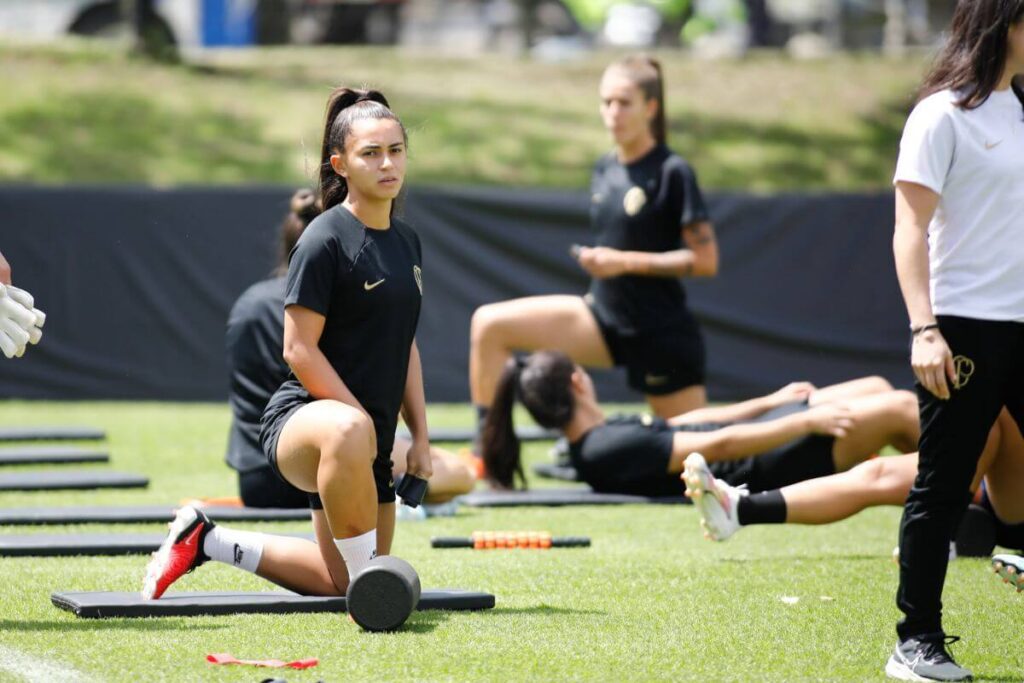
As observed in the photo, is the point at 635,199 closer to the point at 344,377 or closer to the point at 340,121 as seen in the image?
the point at 340,121

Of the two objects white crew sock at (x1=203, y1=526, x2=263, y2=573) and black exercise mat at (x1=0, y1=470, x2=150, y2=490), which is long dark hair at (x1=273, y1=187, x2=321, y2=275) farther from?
black exercise mat at (x1=0, y1=470, x2=150, y2=490)

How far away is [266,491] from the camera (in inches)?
272

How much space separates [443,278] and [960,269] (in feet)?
29.1

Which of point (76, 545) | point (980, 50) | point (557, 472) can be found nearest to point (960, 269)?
point (980, 50)

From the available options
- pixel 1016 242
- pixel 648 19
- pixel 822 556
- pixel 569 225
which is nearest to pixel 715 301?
pixel 569 225

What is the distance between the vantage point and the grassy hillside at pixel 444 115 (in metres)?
17.0

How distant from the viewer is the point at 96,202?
12.6 metres

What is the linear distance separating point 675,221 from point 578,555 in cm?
241

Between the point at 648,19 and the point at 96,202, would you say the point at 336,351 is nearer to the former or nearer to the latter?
the point at 96,202

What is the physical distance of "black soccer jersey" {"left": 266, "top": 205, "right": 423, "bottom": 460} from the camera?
4672mm

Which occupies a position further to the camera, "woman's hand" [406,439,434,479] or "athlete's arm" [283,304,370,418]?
"woman's hand" [406,439,434,479]

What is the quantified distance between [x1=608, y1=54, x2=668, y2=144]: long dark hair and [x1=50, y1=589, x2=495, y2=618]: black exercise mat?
3667mm

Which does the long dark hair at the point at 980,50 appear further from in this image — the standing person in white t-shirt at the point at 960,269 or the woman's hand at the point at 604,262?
the woman's hand at the point at 604,262

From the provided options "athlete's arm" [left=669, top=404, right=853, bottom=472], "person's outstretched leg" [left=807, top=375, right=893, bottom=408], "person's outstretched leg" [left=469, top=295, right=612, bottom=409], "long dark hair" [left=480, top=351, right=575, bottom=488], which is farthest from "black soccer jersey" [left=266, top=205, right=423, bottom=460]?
"person's outstretched leg" [left=469, top=295, right=612, bottom=409]
